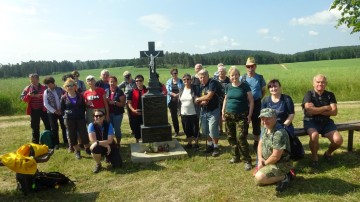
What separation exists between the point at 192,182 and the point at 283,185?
4.98 feet

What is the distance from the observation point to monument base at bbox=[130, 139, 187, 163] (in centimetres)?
645

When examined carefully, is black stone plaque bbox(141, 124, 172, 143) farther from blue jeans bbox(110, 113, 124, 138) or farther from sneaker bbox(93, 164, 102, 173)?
sneaker bbox(93, 164, 102, 173)

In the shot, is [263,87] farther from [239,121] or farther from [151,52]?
[151,52]

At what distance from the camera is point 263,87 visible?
6.46 meters

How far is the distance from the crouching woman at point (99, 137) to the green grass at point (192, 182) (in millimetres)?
392

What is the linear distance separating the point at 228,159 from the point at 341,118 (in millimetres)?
6102

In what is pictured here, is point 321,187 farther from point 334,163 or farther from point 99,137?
point 99,137

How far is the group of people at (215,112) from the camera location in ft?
15.4

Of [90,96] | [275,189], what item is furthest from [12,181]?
[275,189]

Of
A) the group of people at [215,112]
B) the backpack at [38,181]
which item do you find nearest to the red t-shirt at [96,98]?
the group of people at [215,112]

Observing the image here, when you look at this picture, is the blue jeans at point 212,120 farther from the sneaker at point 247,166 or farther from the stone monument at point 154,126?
the sneaker at point 247,166

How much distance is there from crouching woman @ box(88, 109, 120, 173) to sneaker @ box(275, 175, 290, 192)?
321cm

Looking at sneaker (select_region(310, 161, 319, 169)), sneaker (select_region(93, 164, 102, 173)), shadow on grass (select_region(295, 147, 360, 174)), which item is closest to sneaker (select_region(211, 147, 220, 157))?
shadow on grass (select_region(295, 147, 360, 174))

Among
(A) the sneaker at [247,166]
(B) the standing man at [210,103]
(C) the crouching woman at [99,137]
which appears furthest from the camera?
(B) the standing man at [210,103]
